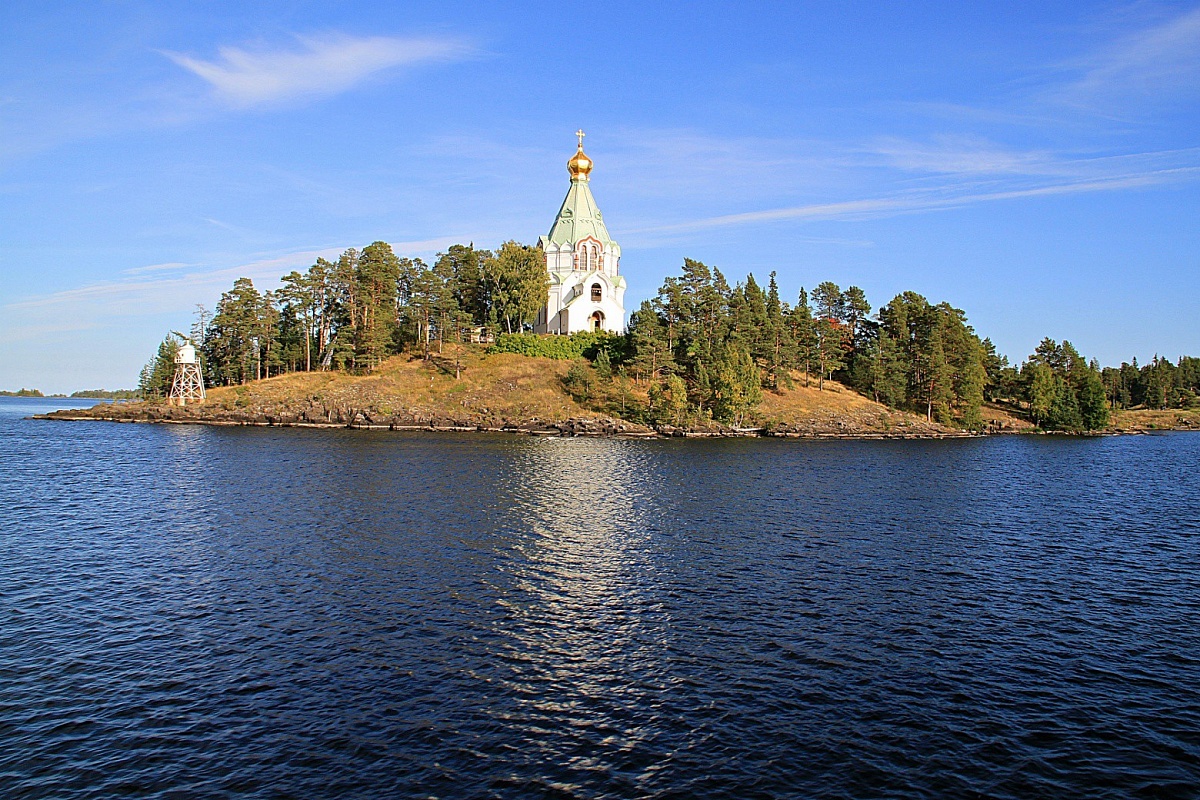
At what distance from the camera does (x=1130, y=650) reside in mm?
24766

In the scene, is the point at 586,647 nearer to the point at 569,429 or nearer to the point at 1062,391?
the point at 569,429

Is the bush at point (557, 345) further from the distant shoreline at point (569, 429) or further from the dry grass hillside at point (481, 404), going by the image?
the distant shoreline at point (569, 429)

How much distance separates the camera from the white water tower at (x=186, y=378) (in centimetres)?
12588

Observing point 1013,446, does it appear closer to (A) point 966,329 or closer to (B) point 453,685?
(A) point 966,329

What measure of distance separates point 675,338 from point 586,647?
10256 cm

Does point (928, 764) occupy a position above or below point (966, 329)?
below

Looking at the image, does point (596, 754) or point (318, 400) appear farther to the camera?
point (318, 400)

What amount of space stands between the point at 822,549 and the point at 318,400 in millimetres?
100322

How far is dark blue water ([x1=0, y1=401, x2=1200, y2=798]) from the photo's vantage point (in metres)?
17.0

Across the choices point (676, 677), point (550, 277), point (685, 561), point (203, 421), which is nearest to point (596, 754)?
point (676, 677)

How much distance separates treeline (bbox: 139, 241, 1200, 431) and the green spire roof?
Answer: 8937 millimetres

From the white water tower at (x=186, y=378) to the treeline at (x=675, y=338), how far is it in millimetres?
8678

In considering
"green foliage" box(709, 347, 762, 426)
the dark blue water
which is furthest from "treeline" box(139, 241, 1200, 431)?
the dark blue water

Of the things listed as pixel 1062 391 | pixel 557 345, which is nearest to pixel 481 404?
pixel 557 345
